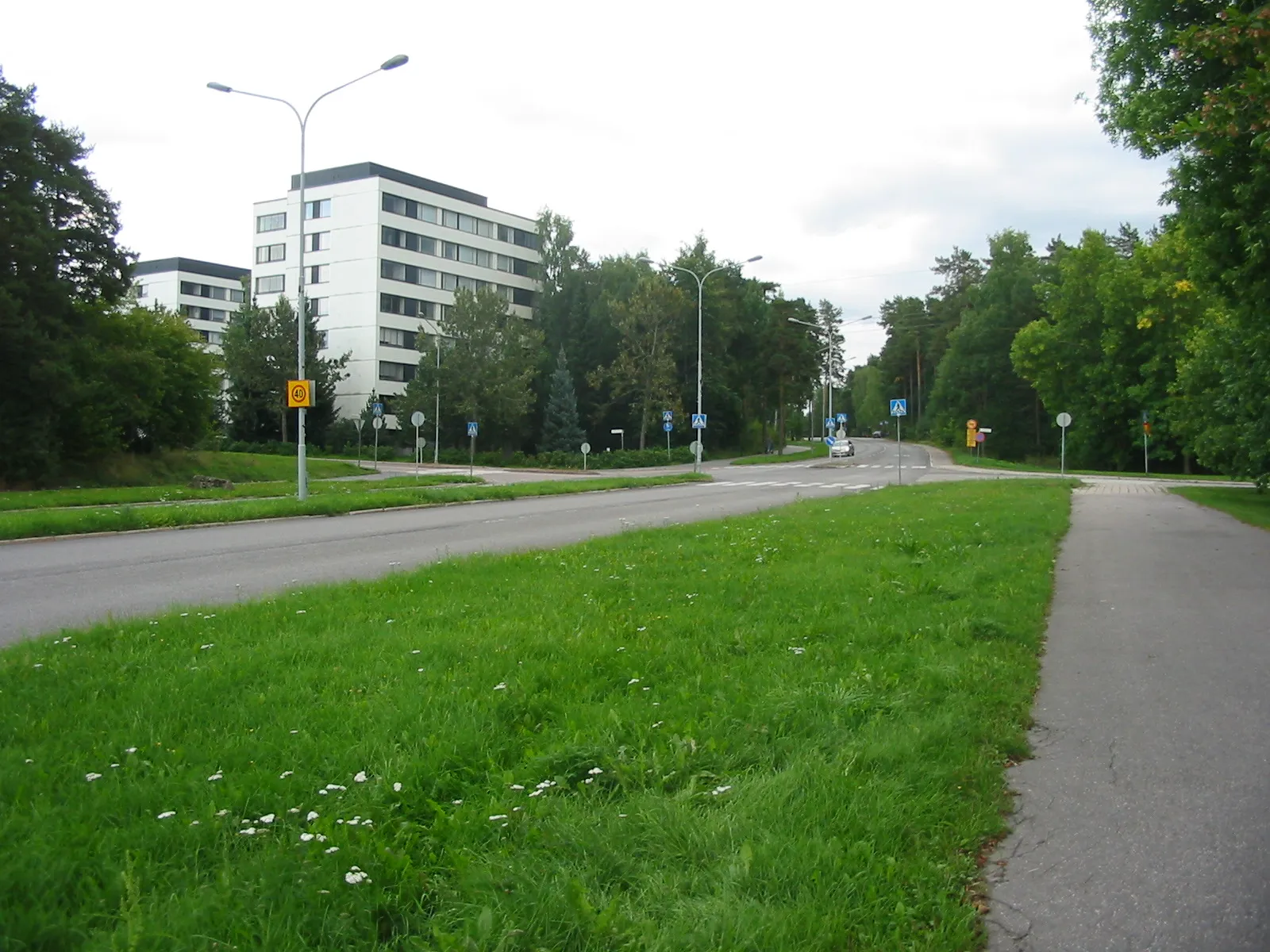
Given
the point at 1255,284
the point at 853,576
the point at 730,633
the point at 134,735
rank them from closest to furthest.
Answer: the point at 134,735
the point at 730,633
the point at 853,576
the point at 1255,284

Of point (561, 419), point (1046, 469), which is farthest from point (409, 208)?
point (1046, 469)

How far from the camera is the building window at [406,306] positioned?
76500 mm

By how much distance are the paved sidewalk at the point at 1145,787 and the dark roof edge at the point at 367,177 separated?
74717mm

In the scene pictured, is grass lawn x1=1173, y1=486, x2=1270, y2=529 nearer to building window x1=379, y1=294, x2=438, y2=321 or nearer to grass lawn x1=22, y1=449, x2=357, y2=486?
grass lawn x1=22, y1=449, x2=357, y2=486

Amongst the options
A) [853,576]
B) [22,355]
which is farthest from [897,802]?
[22,355]

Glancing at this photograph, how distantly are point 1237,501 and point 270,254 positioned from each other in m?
74.9

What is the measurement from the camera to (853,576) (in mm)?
9930

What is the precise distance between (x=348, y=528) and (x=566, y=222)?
227 feet

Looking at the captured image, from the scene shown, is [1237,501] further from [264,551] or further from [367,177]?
[367,177]

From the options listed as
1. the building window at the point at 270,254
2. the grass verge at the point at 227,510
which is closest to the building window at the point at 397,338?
the building window at the point at 270,254

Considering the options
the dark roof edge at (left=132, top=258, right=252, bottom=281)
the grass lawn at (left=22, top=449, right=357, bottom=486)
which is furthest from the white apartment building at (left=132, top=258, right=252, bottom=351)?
the grass lawn at (left=22, top=449, right=357, bottom=486)

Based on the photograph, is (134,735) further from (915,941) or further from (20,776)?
(915,941)

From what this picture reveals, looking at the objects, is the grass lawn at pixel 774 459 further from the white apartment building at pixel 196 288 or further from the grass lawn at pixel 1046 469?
the white apartment building at pixel 196 288

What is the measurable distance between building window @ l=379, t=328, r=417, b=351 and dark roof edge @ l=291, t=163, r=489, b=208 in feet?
38.1
